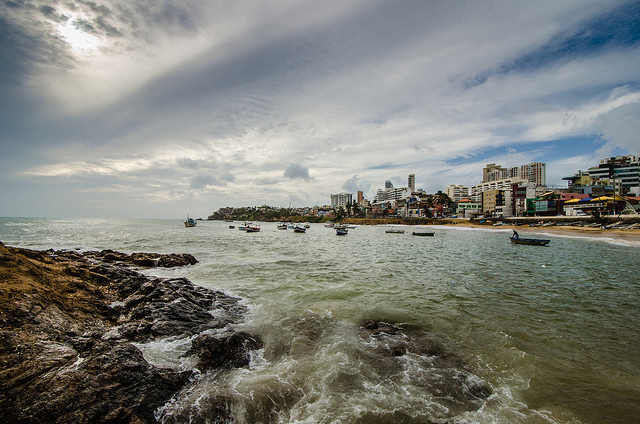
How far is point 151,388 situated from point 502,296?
18.2 m

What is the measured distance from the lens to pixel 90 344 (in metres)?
6.96

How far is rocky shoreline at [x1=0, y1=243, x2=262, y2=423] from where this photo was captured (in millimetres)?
4941

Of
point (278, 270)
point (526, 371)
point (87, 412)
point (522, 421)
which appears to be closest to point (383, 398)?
point (522, 421)

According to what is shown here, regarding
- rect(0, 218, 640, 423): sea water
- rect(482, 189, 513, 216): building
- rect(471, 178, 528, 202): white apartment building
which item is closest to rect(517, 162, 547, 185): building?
rect(471, 178, 528, 202): white apartment building

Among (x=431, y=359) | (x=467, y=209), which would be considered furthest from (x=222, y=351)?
(x=467, y=209)

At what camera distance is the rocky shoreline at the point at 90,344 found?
16.2 feet

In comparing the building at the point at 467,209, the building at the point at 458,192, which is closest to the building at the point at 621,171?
the building at the point at 467,209

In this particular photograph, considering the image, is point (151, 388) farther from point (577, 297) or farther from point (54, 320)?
point (577, 297)

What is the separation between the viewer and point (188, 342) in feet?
31.4

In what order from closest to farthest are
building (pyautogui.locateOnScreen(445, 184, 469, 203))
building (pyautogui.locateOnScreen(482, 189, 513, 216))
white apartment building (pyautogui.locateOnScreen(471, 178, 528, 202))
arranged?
building (pyautogui.locateOnScreen(482, 189, 513, 216))
white apartment building (pyautogui.locateOnScreen(471, 178, 528, 202))
building (pyautogui.locateOnScreen(445, 184, 469, 203))

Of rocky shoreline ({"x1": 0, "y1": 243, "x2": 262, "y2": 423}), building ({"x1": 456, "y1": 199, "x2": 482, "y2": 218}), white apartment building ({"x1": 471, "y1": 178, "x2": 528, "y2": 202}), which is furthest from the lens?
white apartment building ({"x1": 471, "y1": 178, "x2": 528, "y2": 202})

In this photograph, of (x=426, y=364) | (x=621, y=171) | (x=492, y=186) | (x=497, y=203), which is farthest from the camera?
(x=492, y=186)

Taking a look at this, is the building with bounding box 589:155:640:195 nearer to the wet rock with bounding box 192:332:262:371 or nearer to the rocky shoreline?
the wet rock with bounding box 192:332:262:371

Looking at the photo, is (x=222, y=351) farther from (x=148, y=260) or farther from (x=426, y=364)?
(x=148, y=260)
